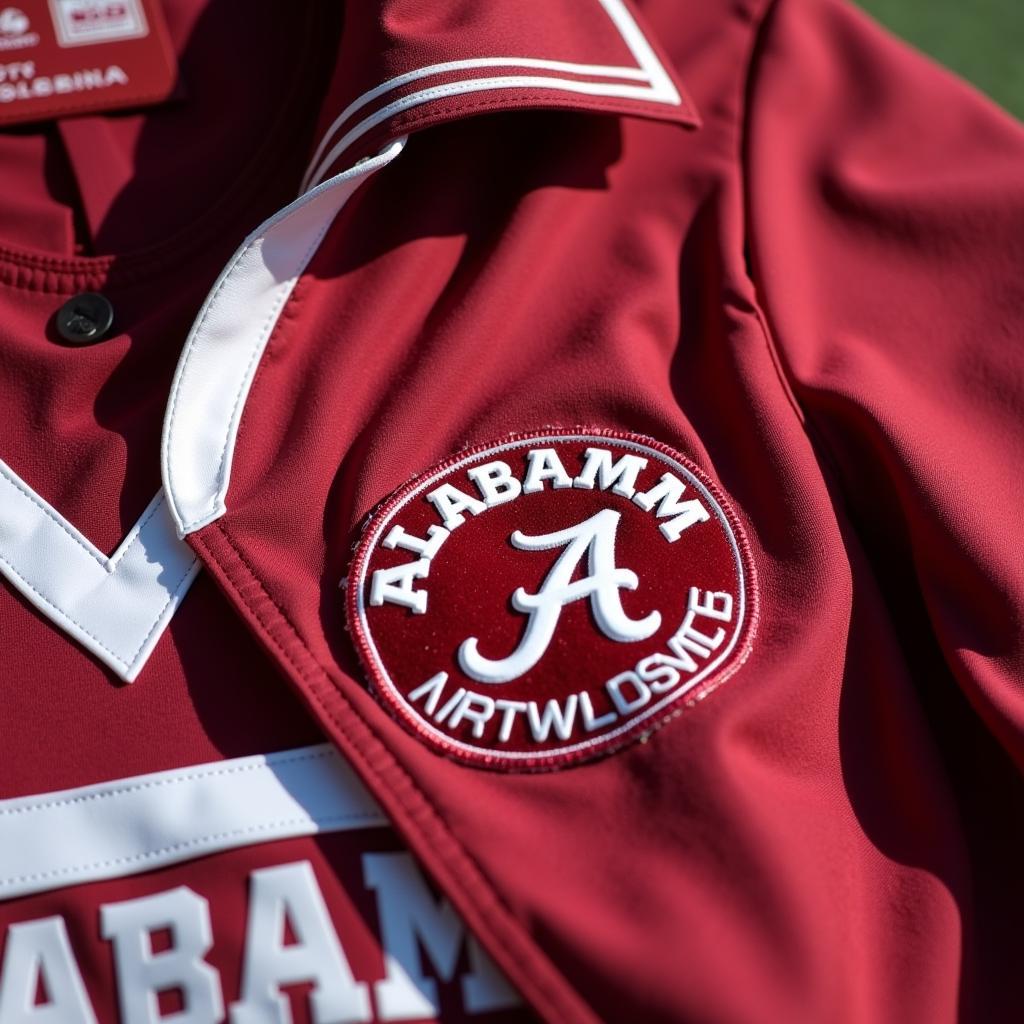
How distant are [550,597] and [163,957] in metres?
0.25

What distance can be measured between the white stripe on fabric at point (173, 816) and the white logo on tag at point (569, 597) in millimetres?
89

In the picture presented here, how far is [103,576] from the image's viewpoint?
1.99ft

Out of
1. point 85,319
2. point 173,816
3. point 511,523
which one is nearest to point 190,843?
point 173,816

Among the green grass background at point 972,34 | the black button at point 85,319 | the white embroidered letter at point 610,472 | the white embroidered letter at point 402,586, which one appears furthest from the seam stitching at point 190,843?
the green grass background at point 972,34

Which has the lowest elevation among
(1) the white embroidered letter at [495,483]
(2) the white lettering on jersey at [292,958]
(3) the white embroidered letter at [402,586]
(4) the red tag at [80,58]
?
(2) the white lettering on jersey at [292,958]

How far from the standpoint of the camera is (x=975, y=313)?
2.25 feet

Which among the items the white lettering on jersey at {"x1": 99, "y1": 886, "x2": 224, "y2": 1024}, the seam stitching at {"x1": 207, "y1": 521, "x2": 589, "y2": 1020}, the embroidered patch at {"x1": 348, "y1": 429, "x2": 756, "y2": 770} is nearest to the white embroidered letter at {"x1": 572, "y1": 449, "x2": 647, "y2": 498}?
the embroidered patch at {"x1": 348, "y1": 429, "x2": 756, "y2": 770}

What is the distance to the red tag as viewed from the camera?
78 cm

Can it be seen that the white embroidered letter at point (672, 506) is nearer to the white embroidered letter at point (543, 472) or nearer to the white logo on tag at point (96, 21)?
the white embroidered letter at point (543, 472)

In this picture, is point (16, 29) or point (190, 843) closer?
point (190, 843)

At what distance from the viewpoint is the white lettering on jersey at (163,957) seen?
0.51 meters

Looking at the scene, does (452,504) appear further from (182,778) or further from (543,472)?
(182,778)

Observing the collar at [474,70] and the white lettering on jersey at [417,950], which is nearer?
the white lettering on jersey at [417,950]

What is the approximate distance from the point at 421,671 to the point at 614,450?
0.16 m
